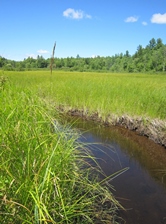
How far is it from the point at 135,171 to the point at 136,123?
247 centimetres

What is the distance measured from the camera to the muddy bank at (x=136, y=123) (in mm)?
5082

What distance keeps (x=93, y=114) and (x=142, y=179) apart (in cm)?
394

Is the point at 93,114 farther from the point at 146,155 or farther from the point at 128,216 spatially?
the point at 128,216

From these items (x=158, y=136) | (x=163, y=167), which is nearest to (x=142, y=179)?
(x=163, y=167)

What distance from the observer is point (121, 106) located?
7.09m

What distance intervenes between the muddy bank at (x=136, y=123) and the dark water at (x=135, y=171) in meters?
0.18

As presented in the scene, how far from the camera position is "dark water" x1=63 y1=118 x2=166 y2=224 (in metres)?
2.68

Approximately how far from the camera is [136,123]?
19.9 feet

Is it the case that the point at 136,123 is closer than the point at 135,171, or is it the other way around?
the point at 135,171

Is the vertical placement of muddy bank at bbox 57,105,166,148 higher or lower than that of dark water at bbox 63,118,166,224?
higher

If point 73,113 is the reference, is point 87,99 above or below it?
above

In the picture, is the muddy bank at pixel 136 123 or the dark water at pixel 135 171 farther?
the muddy bank at pixel 136 123

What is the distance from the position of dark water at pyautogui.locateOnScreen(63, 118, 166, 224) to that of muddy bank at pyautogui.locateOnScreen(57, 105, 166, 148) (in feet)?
0.60

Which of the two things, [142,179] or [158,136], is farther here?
[158,136]
